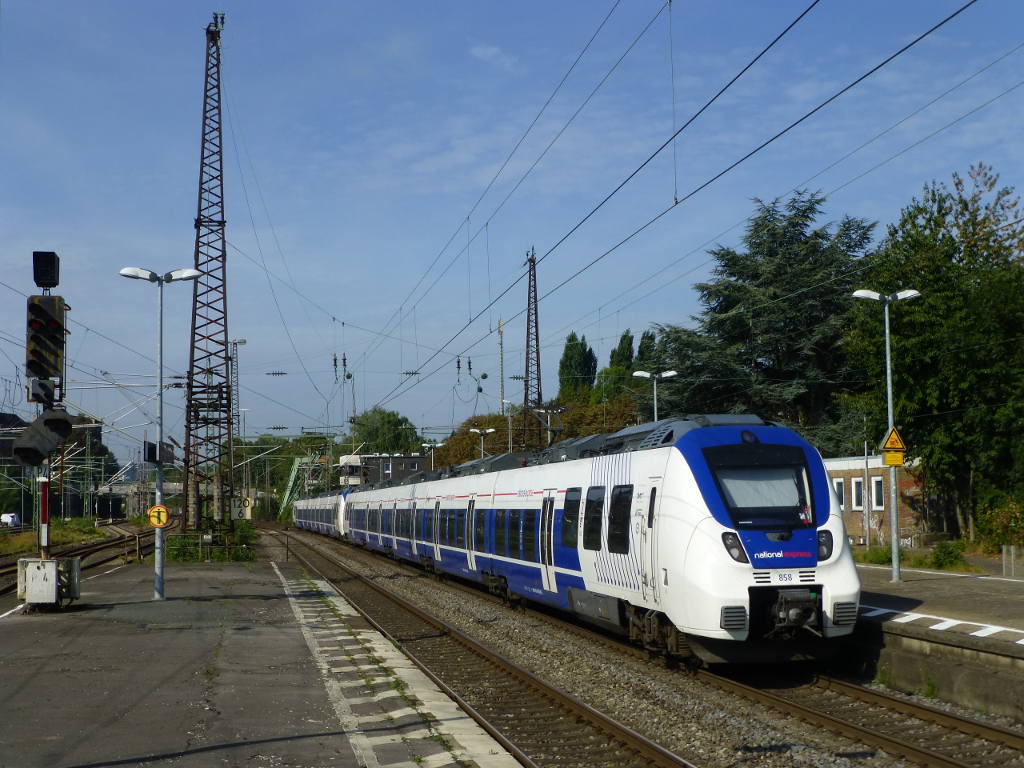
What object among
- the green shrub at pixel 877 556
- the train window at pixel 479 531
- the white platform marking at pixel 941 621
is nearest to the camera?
the white platform marking at pixel 941 621

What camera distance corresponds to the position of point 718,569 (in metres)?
11.7

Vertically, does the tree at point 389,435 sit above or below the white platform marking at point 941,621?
above

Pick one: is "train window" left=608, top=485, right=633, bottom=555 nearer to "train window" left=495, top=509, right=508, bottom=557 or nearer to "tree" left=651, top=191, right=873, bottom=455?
"train window" left=495, top=509, right=508, bottom=557

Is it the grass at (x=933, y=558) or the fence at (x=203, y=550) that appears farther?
the fence at (x=203, y=550)

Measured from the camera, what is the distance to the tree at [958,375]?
3209 cm

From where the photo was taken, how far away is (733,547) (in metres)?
11.8

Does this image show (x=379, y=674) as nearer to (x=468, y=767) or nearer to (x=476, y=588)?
(x=468, y=767)

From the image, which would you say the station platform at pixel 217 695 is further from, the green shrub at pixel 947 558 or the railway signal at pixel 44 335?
the green shrub at pixel 947 558

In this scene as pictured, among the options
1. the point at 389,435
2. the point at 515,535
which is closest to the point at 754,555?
the point at 515,535

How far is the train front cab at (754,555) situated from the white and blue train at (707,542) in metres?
0.01

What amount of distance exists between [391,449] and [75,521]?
78327 millimetres

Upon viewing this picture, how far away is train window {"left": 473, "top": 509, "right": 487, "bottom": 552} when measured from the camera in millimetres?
22870

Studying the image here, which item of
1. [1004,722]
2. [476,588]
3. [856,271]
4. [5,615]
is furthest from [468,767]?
[856,271]

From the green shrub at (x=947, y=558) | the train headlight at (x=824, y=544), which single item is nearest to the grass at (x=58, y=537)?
the green shrub at (x=947, y=558)
